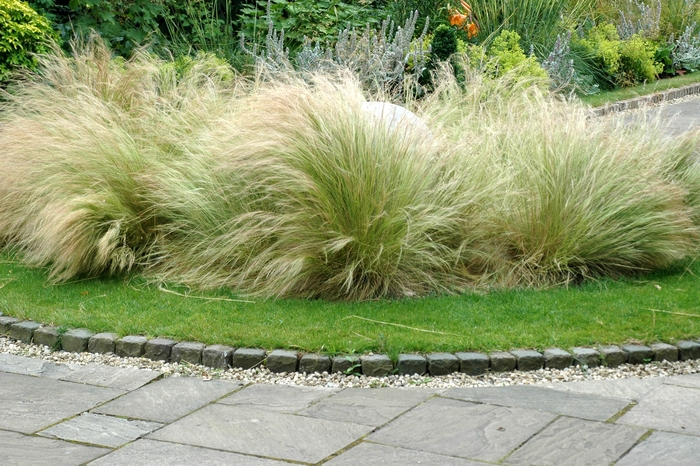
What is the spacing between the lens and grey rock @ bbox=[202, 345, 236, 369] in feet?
14.7

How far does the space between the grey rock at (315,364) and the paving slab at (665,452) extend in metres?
1.54

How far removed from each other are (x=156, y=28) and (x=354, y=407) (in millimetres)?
7609

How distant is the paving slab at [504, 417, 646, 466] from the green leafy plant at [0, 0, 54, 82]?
6.38 m

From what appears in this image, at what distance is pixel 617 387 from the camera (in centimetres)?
410

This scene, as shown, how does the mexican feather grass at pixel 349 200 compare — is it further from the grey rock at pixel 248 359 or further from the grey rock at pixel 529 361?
the grey rock at pixel 529 361

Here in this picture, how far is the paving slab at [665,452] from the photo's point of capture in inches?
131

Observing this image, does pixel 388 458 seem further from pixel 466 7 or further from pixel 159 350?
pixel 466 7

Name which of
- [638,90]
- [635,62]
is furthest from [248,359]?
[635,62]

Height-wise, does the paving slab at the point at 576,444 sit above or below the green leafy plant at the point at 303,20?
below

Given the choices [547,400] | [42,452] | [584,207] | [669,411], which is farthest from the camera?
[584,207]

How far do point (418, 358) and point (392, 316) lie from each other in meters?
0.62

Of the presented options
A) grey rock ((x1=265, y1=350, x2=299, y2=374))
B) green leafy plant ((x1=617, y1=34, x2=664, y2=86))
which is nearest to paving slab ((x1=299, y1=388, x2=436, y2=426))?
grey rock ((x1=265, y1=350, x2=299, y2=374))

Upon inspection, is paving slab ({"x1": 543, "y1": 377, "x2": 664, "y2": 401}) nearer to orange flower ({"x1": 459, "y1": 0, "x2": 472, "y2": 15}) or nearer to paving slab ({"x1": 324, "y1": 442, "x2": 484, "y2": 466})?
paving slab ({"x1": 324, "y1": 442, "x2": 484, "y2": 466})

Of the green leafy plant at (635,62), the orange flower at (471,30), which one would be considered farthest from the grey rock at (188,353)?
the green leafy plant at (635,62)
